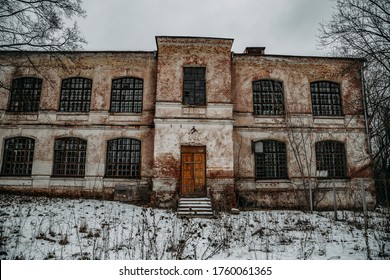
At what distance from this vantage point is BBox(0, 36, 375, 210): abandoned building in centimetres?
1270

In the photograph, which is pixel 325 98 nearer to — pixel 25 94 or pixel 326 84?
pixel 326 84

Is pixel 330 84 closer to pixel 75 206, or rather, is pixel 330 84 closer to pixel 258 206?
pixel 258 206

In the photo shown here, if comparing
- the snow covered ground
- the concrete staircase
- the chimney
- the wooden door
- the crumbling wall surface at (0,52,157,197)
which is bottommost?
the snow covered ground

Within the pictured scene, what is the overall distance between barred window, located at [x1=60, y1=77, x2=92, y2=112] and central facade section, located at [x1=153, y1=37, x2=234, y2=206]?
395 cm

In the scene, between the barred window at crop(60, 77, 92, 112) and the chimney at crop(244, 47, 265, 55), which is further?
the chimney at crop(244, 47, 265, 55)

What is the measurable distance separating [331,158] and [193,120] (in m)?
7.42

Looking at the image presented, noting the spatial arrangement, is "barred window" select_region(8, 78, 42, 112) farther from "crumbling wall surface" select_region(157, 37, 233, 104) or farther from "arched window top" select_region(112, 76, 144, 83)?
"crumbling wall surface" select_region(157, 37, 233, 104)

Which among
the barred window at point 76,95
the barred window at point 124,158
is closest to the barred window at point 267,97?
the barred window at point 124,158

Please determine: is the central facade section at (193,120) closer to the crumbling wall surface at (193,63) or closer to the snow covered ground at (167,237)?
the crumbling wall surface at (193,63)

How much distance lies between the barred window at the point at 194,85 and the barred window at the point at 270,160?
3.72 metres

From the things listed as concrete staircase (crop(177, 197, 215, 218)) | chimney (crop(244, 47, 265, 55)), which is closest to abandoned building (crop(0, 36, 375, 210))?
concrete staircase (crop(177, 197, 215, 218))

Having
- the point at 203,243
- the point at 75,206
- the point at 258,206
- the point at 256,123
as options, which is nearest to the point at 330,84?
the point at 256,123

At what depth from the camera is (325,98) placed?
1447 cm

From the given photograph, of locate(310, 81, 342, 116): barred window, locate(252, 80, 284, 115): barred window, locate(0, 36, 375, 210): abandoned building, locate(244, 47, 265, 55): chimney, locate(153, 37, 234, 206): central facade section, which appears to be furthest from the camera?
locate(244, 47, 265, 55): chimney
